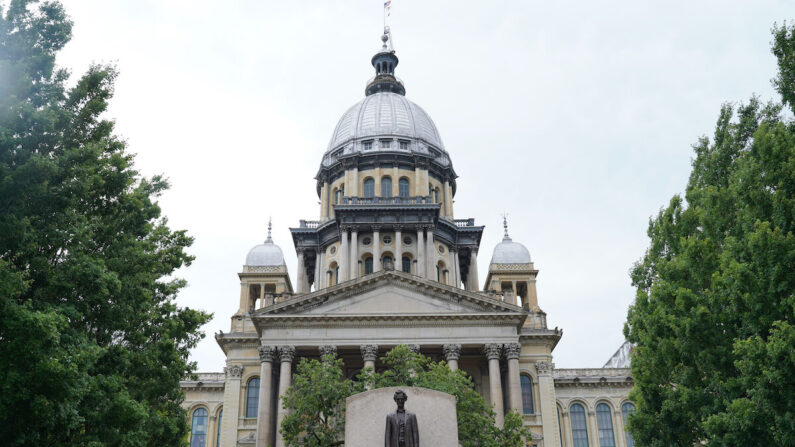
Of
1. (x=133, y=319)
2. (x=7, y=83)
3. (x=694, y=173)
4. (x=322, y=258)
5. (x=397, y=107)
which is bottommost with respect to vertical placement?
(x=133, y=319)

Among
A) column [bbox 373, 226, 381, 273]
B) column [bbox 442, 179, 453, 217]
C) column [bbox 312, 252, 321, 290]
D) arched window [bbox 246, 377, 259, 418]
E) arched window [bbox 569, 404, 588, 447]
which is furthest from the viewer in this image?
column [bbox 442, 179, 453, 217]

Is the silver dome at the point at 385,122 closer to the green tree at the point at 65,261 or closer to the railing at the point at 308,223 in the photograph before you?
the railing at the point at 308,223

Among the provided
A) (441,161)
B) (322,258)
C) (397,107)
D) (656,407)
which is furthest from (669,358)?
(397,107)

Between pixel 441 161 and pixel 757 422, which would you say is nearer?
pixel 757 422

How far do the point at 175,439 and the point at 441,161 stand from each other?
4473cm

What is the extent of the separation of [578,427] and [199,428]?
1135 inches

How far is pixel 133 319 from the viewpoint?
1969 centimetres

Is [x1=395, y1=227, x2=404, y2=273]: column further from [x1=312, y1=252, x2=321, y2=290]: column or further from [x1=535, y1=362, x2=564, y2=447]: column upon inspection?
[x1=535, y1=362, x2=564, y2=447]: column

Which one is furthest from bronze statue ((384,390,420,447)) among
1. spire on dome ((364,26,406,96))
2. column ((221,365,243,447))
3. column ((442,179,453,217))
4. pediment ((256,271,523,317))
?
spire on dome ((364,26,406,96))

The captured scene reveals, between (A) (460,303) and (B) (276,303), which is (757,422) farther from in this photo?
(B) (276,303)

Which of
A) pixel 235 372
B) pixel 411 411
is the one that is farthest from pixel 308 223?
pixel 411 411

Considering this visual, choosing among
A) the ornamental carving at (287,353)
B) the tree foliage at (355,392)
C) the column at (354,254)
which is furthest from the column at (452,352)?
the column at (354,254)

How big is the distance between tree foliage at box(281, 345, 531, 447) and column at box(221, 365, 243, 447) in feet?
49.4

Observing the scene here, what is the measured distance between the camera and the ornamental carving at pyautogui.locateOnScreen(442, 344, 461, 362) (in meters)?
39.2
